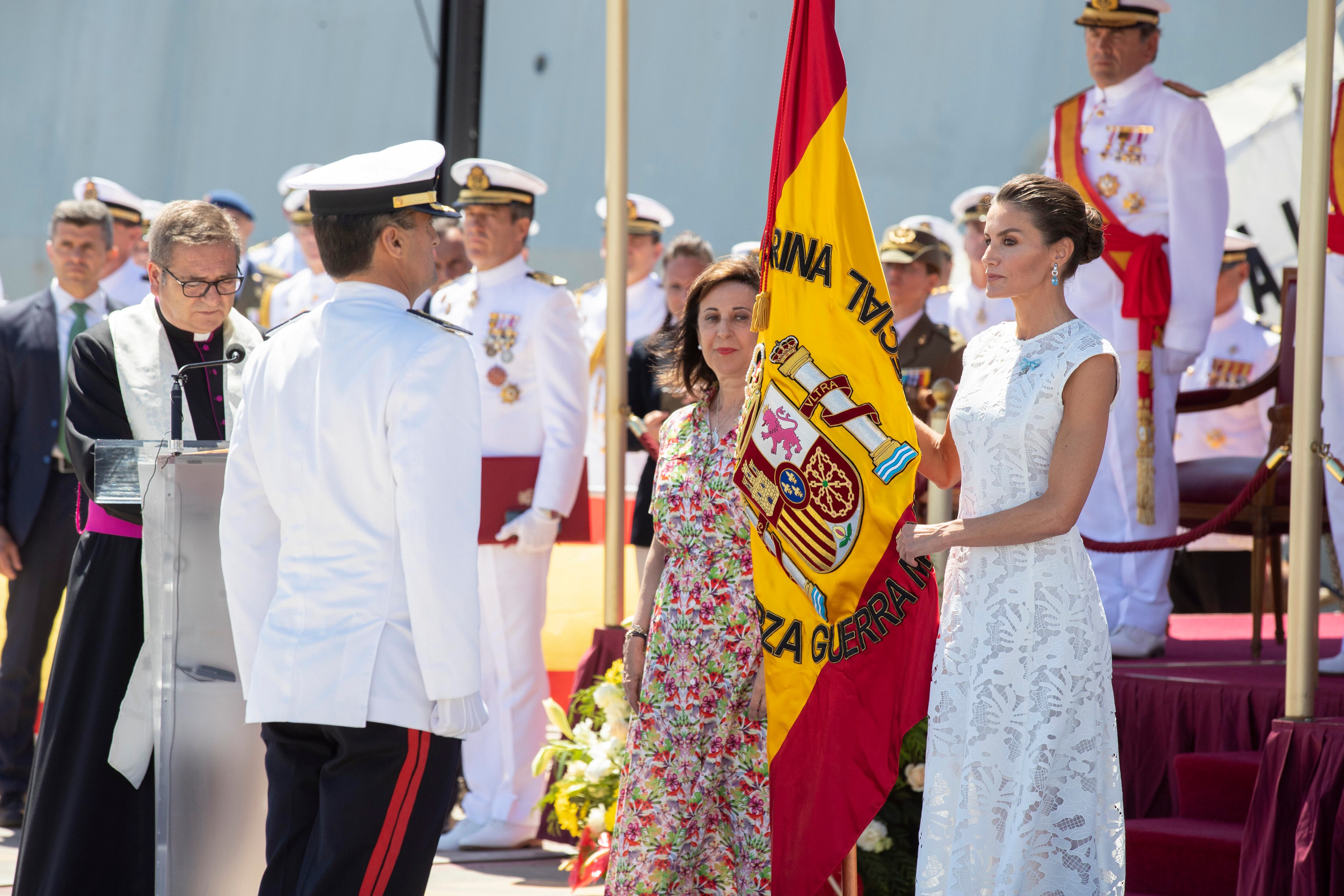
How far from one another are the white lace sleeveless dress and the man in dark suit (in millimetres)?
3603

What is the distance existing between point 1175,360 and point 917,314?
124cm

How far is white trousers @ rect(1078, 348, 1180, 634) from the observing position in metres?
4.69

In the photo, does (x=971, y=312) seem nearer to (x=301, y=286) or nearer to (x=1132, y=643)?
(x=1132, y=643)

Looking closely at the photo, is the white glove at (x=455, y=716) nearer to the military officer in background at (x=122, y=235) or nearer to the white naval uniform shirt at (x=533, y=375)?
the white naval uniform shirt at (x=533, y=375)

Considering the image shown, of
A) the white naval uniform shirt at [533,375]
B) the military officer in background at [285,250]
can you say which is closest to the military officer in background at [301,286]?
the military officer in background at [285,250]

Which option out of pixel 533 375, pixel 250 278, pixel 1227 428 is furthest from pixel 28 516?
pixel 1227 428

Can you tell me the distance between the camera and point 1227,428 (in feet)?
22.9

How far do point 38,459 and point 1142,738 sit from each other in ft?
12.4

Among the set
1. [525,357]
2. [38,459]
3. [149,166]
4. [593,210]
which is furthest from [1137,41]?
[149,166]

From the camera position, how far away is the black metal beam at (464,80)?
25.7ft

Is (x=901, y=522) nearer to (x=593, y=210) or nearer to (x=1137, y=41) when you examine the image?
(x=1137, y=41)

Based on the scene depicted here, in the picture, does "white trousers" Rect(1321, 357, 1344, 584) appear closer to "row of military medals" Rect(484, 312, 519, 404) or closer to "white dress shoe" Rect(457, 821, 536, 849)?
"row of military medals" Rect(484, 312, 519, 404)

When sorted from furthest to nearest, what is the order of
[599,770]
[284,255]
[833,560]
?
[284,255]
[599,770]
[833,560]

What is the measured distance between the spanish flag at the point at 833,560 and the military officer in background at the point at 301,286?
463cm
